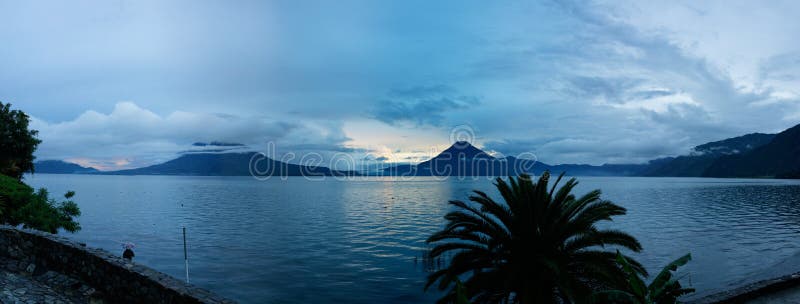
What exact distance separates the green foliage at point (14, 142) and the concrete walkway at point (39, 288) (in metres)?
29.2

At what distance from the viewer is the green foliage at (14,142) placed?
122 ft

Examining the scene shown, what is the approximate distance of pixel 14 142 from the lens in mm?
37719

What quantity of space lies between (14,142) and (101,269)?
34996 millimetres

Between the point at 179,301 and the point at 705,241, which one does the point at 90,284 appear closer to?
the point at 179,301

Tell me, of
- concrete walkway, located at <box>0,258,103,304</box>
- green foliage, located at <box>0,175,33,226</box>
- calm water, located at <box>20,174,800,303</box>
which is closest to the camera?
concrete walkway, located at <box>0,258,103,304</box>

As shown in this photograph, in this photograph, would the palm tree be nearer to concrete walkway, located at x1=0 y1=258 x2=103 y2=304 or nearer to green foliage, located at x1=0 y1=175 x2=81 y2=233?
concrete walkway, located at x1=0 y1=258 x2=103 y2=304

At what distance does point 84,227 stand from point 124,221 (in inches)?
247

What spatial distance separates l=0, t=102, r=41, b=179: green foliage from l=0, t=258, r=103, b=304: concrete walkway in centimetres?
2917

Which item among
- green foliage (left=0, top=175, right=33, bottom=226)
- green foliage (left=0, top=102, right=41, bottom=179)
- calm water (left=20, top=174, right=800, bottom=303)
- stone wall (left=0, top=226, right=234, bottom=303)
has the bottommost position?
calm water (left=20, top=174, right=800, bottom=303)

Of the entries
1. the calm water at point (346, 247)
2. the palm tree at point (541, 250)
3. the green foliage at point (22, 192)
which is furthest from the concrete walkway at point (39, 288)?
the green foliage at point (22, 192)

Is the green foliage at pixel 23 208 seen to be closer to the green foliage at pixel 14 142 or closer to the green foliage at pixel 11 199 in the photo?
the green foliage at pixel 11 199

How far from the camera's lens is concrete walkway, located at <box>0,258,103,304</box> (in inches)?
533

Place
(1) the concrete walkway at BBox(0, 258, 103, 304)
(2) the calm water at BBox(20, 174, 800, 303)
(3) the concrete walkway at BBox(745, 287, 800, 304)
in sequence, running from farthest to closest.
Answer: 1. (2) the calm water at BBox(20, 174, 800, 303)
2. (3) the concrete walkway at BBox(745, 287, 800, 304)
3. (1) the concrete walkway at BBox(0, 258, 103, 304)

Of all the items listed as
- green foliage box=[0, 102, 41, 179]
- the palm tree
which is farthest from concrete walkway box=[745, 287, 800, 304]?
green foliage box=[0, 102, 41, 179]
